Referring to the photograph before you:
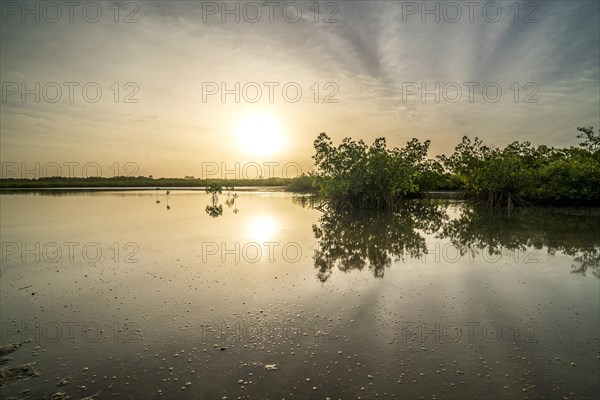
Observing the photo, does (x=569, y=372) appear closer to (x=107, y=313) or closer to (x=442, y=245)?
(x=107, y=313)

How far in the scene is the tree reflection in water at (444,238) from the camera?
9328mm

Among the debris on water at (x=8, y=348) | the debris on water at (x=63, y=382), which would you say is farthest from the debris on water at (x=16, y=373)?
the debris on water at (x=8, y=348)

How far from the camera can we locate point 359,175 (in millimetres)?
24969

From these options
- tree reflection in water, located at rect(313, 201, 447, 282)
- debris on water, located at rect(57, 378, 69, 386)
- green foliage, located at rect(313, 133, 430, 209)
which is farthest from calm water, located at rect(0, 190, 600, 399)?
green foliage, located at rect(313, 133, 430, 209)

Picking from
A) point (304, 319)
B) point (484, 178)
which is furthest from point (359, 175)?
point (304, 319)

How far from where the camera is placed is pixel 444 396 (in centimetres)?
350

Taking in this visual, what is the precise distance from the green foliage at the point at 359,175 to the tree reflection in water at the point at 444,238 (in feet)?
22.6

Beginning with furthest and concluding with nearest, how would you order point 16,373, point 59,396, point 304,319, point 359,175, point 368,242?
point 359,175 → point 368,242 → point 304,319 → point 16,373 → point 59,396

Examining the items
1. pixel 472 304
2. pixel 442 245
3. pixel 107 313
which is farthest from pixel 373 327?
pixel 442 245

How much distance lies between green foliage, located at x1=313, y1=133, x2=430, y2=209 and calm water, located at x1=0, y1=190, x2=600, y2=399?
44.0 feet

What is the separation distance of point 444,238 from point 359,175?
41.5 ft

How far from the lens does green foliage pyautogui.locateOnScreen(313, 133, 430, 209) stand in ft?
81.3

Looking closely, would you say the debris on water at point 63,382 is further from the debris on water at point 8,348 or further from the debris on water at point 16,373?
the debris on water at point 8,348

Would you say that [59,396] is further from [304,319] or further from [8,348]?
[304,319]
